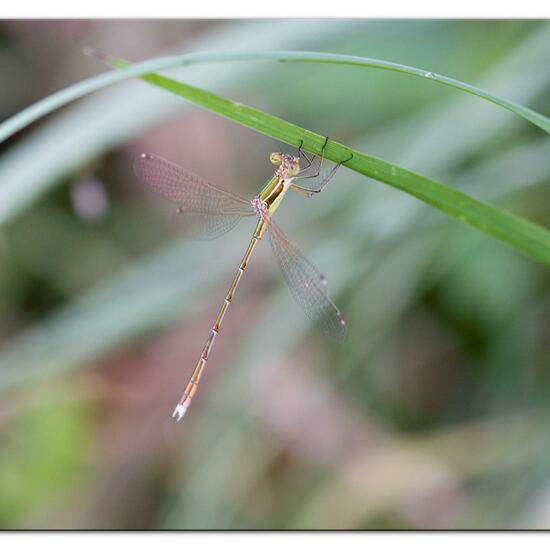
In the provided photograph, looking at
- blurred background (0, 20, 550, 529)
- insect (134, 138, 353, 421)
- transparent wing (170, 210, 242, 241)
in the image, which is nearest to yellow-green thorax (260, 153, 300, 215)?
insect (134, 138, 353, 421)

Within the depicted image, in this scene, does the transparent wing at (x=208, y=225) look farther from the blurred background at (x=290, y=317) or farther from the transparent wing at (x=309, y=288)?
the blurred background at (x=290, y=317)

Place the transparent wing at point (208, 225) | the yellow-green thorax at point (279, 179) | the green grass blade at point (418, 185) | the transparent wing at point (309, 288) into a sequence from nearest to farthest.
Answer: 1. the green grass blade at point (418, 185)
2. the transparent wing at point (309, 288)
3. the yellow-green thorax at point (279, 179)
4. the transparent wing at point (208, 225)

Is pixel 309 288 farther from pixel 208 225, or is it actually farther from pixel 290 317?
pixel 290 317

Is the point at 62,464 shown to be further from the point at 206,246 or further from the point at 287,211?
the point at 287,211

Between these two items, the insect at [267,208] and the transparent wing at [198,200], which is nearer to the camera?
the insect at [267,208]

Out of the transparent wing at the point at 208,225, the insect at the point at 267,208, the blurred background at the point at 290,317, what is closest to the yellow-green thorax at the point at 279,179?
the insect at the point at 267,208

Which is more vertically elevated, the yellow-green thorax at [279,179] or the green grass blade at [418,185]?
the yellow-green thorax at [279,179]
